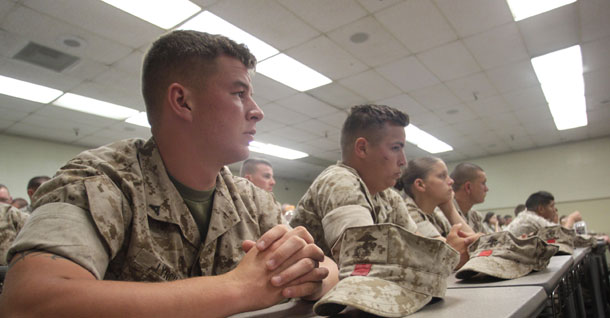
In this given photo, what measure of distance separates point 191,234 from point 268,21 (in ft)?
10.8

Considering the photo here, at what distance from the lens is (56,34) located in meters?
3.82

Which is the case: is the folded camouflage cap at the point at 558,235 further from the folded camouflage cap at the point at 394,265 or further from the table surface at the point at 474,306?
the folded camouflage cap at the point at 394,265

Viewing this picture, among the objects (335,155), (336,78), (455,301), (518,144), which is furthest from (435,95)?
(455,301)

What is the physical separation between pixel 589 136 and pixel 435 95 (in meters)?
6.31

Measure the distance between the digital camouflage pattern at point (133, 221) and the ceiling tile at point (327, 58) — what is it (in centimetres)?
352

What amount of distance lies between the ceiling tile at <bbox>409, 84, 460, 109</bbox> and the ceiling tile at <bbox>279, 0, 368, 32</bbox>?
255cm

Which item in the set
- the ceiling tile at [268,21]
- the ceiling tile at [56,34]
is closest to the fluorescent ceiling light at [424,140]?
the ceiling tile at [268,21]

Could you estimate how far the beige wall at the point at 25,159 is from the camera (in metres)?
6.75

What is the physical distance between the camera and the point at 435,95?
245 inches

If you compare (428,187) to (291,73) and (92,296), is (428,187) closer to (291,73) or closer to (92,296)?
(92,296)

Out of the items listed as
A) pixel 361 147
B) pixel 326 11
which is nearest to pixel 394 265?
pixel 361 147

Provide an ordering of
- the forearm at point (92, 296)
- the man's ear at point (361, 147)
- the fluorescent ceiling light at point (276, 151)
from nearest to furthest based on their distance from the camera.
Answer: the forearm at point (92, 296)
the man's ear at point (361, 147)
the fluorescent ceiling light at point (276, 151)

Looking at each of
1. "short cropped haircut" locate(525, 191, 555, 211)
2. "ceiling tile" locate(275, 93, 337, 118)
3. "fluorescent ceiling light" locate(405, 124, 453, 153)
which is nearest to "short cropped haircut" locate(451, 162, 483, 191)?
"short cropped haircut" locate(525, 191, 555, 211)

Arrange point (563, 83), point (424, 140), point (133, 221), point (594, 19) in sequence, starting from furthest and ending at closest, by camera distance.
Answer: point (424, 140)
point (563, 83)
point (594, 19)
point (133, 221)
